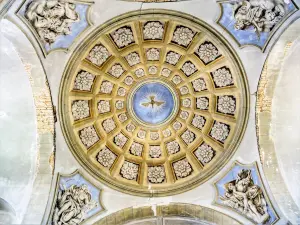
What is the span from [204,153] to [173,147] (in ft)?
3.55

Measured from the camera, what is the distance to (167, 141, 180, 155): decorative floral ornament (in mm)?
14484

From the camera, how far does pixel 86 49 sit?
12734mm

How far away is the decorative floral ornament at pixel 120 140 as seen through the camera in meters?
14.4

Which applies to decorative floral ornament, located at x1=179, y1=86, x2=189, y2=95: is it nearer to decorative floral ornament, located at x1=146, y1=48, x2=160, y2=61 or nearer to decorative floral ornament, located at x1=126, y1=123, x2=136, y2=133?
decorative floral ornament, located at x1=146, y1=48, x2=160, y2=61

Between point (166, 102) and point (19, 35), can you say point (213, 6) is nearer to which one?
point (166, 102)

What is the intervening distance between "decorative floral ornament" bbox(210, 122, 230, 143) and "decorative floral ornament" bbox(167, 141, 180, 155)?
1.26 meters

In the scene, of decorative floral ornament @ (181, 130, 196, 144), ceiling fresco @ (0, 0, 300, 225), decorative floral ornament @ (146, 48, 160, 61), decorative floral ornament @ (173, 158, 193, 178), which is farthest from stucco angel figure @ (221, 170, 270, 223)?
decorative floral ornament @ (146, 48, 160, 61)

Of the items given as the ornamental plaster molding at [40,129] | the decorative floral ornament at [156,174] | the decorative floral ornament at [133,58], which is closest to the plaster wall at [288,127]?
the decorative floral ornament at [156,174]

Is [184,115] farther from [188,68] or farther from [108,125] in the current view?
[108,125]

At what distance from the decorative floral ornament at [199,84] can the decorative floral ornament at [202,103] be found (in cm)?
30

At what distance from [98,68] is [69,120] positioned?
181 cm

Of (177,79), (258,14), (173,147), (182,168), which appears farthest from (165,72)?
(258,14)

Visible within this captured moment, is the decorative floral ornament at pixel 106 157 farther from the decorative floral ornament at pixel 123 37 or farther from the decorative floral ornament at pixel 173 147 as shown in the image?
the decorative floral ornament at pixel 123 37

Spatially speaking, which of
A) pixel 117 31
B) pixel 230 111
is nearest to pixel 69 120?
pixel 117 31
